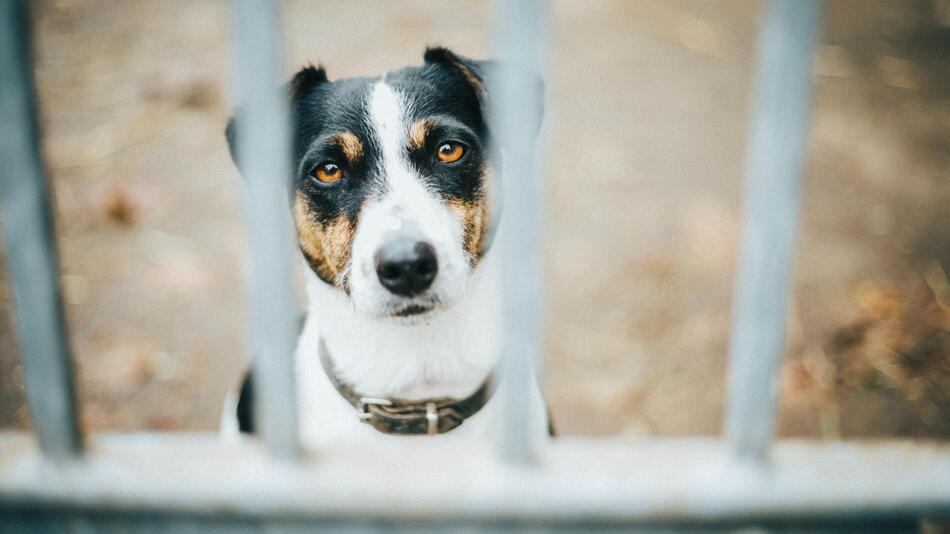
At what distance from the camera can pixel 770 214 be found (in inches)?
34.4

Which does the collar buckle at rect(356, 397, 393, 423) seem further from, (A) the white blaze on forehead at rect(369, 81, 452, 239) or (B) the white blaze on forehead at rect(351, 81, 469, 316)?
(A) the white blaze on forehead at rect(369, 81, 452, 239)

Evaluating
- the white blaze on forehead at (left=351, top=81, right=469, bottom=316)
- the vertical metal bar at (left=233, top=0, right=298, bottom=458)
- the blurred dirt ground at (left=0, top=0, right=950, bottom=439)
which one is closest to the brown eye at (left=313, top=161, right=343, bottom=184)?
the white blaze on forehead at (left=351, top=81, right=469, bottom=316)

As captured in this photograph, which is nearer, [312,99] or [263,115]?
[263,115]

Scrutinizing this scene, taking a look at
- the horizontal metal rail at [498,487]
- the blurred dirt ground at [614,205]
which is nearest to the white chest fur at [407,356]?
the horizontal metal rail at [498,487]

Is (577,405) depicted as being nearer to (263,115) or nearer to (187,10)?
(263,115)

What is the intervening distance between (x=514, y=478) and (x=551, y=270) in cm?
275

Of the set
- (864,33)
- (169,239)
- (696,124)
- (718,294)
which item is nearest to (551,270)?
(718,294)

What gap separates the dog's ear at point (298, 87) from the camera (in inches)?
79.7

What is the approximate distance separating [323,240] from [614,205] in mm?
2316

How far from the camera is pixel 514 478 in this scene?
3.10ft

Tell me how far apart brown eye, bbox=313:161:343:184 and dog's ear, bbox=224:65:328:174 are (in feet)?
0.70

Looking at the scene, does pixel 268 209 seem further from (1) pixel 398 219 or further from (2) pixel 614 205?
(2) pixel 614 205

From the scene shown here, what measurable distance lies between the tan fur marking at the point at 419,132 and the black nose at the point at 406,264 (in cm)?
42

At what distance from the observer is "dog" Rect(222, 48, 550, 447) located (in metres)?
1.84
